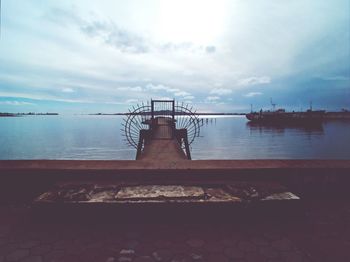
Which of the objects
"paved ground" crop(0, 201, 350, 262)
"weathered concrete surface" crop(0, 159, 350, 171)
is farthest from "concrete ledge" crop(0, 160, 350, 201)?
"paved ground" crop(0, 201, 350, 262)

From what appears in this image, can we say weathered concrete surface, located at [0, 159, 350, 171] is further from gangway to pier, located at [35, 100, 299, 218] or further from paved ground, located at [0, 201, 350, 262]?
paved ground, located at [0, 201, 350, 262]

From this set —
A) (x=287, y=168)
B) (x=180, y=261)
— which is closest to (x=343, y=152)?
(x=287, y=168)

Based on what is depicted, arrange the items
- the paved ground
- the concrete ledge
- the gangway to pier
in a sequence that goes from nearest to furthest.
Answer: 1. the paved ground
2. the gangway to pier
3. the concrete ledge

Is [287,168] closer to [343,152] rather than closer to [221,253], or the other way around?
[221,253]

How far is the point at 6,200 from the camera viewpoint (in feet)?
12.5

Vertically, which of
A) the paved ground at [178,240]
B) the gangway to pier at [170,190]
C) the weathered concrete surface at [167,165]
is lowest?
the paved ground at [178,240]

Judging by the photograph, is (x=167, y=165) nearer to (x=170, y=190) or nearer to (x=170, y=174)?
(x=170, y=174)

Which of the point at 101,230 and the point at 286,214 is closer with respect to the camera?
the point at 101,230

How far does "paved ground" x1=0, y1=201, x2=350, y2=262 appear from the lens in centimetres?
246

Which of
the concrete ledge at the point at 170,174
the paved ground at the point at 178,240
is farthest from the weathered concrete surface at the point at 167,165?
the paved ground at the point at 178,240

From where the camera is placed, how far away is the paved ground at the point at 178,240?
246cm

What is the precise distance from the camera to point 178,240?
2752 mm

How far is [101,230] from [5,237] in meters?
1.21

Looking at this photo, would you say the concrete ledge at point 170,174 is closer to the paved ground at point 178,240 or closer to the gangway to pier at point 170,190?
the gangway to pier at point 170,190
